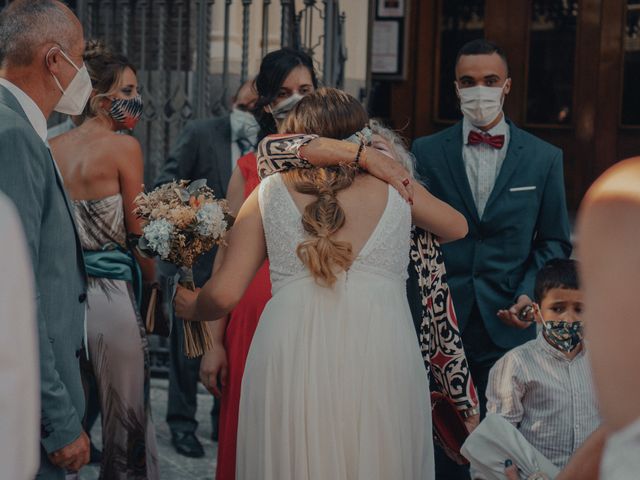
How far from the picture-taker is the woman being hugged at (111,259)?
4.82m

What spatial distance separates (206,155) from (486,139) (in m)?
1.81

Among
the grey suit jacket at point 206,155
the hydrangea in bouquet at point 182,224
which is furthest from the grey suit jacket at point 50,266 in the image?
the grey suit jacket at point 206,155

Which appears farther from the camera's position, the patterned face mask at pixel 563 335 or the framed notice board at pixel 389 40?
the framed notice board at pixel 389 40

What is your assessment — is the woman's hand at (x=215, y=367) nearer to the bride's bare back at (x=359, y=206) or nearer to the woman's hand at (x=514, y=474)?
the bride's bare back at (x=359, y=206)

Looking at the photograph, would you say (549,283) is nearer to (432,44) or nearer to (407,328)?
(407,328)

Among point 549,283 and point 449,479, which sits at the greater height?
point 549,283

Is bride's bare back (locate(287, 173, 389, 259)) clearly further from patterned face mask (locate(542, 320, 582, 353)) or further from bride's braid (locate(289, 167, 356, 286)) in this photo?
patterned face mask (locate(542, 320, 582, 353))

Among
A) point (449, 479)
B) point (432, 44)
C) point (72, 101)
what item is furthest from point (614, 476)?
point (432, 44)

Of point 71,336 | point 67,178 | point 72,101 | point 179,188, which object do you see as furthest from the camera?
point 67,178

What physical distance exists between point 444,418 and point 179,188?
4.26 feet

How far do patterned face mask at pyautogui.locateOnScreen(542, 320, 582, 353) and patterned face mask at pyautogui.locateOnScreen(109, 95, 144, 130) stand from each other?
6.86 feet

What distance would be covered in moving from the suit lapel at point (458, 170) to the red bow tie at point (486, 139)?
55 mm

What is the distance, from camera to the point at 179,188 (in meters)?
3.98

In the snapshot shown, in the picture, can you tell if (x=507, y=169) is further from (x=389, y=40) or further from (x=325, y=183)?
(x=389, y=40)
